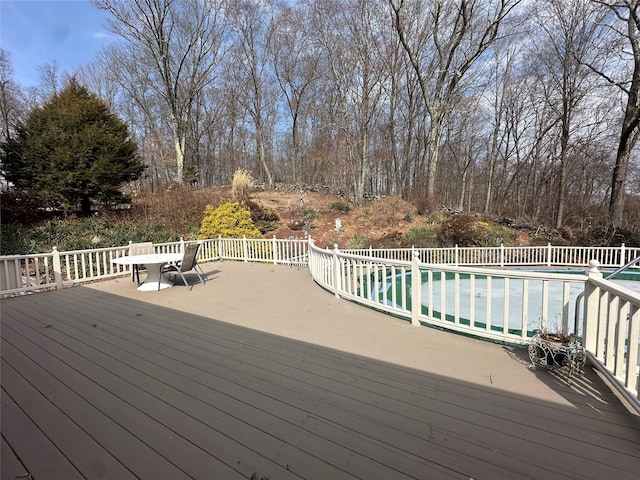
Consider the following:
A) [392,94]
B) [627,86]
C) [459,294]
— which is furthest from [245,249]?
[627,86]

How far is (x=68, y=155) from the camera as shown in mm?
10062

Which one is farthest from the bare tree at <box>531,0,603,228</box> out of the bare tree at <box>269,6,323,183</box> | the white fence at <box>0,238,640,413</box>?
the bare tree at <box>269,6,323,183</box>

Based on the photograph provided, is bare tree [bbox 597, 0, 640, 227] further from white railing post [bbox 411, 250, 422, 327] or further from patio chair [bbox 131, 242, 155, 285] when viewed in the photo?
patio chair [bbox 131, 242, 155, 285]

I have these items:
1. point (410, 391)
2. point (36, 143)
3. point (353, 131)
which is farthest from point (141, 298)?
point (353, 131)

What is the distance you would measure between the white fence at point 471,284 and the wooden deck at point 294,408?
267mm

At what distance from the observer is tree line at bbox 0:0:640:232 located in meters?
14.2

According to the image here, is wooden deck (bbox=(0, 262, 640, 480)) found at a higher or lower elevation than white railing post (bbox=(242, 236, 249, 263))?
lower

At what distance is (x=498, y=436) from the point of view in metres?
1.79

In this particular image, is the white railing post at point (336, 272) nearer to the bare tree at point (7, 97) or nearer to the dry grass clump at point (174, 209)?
the dry grass clump at point (174, 209)

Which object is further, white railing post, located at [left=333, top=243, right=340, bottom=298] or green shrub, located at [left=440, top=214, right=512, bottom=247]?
green shrub, located at [left=440, top=214, right=512, bottom=247]

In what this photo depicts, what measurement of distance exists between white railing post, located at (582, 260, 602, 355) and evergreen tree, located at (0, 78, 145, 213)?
12.7 meters

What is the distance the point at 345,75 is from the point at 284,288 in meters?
15.1

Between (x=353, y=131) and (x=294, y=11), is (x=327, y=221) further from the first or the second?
(x=294, y=11)

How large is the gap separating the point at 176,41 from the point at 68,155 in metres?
10.9
